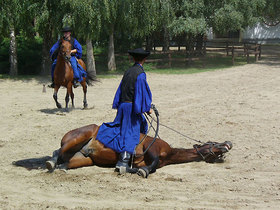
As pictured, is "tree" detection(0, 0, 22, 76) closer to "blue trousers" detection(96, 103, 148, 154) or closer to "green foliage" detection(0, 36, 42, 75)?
"green foliage" detection(0, 36, 42, 75)

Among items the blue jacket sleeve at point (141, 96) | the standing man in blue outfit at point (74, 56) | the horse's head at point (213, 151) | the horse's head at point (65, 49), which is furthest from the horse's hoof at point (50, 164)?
the standing man in blue outfit at point (74, 56)

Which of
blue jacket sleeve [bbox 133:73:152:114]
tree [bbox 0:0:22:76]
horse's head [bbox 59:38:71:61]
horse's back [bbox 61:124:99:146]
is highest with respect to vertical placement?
tree [bbox 0:0:22:76]

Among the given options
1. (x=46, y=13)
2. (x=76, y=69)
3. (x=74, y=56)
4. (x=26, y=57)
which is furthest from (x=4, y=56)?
(x=76, y=69)

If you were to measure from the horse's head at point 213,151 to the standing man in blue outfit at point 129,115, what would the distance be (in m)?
1.18

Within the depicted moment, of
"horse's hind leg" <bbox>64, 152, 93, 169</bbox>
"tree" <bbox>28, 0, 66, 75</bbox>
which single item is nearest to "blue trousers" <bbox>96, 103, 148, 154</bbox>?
"horse's hind leg" <bbox>64, 152, 93, 169</bbox>

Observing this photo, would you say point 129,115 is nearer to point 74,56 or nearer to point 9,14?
point 74,56

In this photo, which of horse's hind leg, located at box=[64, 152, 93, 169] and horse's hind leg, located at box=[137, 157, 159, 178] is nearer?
horse's hind leg, located at box=[137, 157, 159, 178]

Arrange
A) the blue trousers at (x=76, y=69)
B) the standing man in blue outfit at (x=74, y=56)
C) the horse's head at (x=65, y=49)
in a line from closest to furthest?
the horse's head at (x=65, y=49)
the standing man in blue outfit at (x=74, y=56)
the blue trousers at (x=76, y=69)

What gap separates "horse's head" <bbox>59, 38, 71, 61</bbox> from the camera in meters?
11.2

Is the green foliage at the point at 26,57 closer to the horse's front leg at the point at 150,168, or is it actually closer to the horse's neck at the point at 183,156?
the horse's neck at the point at 183,156

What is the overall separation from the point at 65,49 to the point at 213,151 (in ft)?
18.8

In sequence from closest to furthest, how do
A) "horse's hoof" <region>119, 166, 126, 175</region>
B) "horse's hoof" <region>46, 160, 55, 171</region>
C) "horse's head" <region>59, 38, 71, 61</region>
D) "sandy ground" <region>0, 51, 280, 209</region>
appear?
"sandy ground" <region>0, 51, 280, 209</region>
"horse's hoof" <region>46, 160, 55, 171</region>
"horse's hoof" <region>119, 166, 126, 175</region>
"horse's head" <region>59, 38, 71, 61</region>

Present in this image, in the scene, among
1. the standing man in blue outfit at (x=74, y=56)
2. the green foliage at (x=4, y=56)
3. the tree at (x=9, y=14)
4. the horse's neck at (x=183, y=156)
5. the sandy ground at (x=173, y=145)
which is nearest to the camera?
the sandy ground at (x=173, y=145)

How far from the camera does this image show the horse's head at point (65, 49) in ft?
36.8
